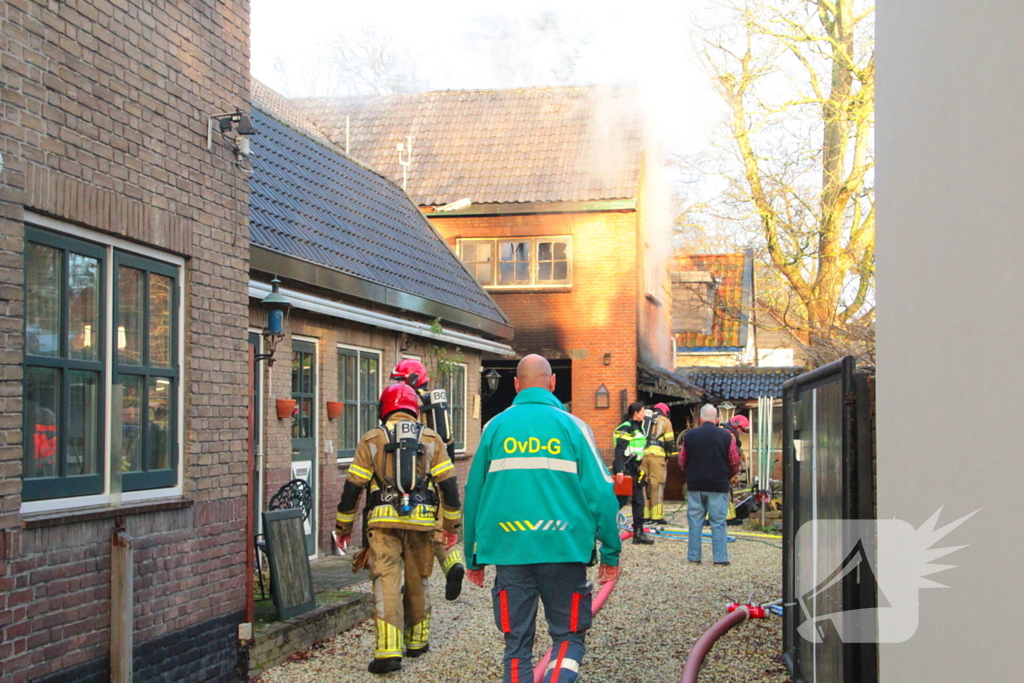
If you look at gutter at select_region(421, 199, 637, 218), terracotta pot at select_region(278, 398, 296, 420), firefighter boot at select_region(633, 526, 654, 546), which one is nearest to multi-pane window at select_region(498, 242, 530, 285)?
gutter at select_region(421, 199, 637, 218)

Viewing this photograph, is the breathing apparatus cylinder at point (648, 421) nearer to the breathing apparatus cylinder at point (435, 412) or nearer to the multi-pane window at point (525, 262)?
the breathing apparatus cylinder at point (435, 412)

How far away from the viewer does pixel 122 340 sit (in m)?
5.97

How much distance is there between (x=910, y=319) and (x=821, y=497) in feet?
6.21

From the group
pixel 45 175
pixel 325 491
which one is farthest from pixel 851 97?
pixel 45 175

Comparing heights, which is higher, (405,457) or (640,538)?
(405,457)

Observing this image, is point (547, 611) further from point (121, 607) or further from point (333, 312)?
point (333, 312)

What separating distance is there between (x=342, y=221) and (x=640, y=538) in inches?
227

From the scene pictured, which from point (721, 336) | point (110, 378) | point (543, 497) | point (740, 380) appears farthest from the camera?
point (721, 336)

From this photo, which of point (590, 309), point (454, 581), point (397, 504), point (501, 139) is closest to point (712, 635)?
point (454, 581)

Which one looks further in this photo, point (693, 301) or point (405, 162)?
point (693, 301)

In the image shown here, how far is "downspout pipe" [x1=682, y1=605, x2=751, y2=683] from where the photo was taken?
660 centimetres

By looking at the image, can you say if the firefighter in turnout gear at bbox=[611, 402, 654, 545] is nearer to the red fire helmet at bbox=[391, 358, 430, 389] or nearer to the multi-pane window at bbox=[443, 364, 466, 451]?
the multi-pane window at bbox=[443, 364, 466, 451]

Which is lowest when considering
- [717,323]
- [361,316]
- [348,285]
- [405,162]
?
[361,316]

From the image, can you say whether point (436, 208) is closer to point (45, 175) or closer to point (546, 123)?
point (546, 123)
